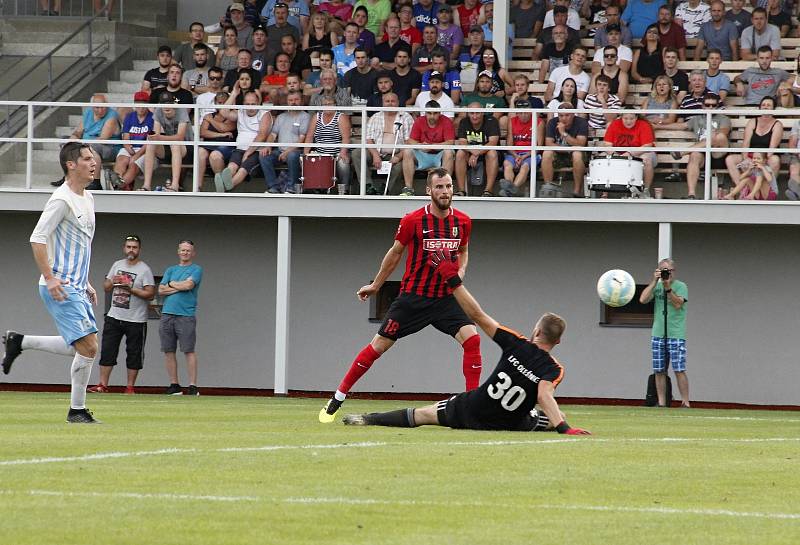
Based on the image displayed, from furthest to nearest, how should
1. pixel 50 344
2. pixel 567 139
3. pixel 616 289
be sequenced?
pixel 567 139 → pixel 616 289 → pixel 50 344

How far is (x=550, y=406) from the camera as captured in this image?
10500 mm

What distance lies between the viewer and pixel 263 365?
22.7 meters

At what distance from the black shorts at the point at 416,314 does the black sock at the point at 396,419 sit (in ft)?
3.37

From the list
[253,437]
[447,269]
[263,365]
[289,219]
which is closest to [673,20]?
[289,219]

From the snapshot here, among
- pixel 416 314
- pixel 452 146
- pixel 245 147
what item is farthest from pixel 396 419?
pixel 245 147

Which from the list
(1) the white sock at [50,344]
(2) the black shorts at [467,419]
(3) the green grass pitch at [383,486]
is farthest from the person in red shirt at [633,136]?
(1) the white sock at [50,344]

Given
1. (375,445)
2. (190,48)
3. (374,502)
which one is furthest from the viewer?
(190,48)

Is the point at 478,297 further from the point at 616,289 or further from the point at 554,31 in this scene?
the point at 616,289

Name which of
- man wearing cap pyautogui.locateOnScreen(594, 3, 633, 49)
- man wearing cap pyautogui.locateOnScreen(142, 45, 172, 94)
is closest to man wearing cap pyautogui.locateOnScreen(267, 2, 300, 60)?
man wearing cap pyautogui.locateOnScreen(142, 45, 172, 94)

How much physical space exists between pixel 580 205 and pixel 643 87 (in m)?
2.51

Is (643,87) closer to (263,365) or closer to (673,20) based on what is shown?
(673,20)

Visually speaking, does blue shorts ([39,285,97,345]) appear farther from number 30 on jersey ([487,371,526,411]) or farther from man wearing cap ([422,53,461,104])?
man wearing cap ([422,53,461,104])

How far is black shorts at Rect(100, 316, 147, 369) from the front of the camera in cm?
2070

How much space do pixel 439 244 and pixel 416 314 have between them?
65 cm
